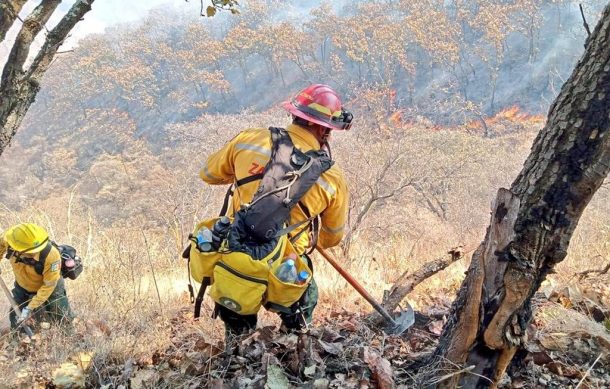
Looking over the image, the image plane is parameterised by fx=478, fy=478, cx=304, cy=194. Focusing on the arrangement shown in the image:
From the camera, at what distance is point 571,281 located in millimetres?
3623

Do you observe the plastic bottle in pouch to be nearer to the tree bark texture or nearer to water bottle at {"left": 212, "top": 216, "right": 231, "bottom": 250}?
water bottle at {"left": 212, "top": 216, "right": 231, "bottom": 250}

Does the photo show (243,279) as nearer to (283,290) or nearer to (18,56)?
(283,290)

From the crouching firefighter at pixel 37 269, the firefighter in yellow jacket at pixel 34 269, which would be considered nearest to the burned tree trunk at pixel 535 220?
the crouching firefighter at pixel 37 269

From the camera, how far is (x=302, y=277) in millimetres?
2568

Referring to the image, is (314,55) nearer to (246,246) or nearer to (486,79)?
(486,79)

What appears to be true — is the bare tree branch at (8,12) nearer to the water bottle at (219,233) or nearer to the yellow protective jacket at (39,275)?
the water bottle at (219,233)

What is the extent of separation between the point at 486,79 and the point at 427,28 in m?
7.17

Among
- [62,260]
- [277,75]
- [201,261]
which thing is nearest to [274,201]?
[201,261]

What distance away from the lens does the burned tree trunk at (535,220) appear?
171 centimetres

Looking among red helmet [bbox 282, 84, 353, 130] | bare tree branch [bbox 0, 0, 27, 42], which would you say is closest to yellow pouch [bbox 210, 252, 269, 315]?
red helmet [bbox 282, 84, 353, 130]

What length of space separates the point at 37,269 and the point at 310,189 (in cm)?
336

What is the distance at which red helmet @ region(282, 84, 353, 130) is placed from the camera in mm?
2764

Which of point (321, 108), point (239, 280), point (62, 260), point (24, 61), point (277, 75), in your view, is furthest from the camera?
point (277, 75)

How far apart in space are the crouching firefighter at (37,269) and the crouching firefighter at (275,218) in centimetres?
237
